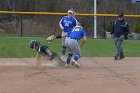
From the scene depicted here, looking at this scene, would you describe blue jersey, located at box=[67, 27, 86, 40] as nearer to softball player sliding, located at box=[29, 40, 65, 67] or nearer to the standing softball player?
softball player sliding, located at box=[29, 40, 65, 67]

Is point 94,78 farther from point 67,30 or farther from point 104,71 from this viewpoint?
point 67,30

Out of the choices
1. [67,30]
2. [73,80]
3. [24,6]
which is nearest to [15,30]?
[24,6]

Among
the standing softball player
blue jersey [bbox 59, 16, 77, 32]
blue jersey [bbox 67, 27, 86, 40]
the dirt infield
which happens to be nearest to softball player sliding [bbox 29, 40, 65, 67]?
the dirt infield

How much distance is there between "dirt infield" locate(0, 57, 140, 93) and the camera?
1066 centimetres

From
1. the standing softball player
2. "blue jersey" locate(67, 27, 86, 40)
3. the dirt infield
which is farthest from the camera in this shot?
the standing softball player

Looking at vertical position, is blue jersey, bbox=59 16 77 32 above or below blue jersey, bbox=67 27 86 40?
above

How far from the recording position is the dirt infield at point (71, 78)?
35.0ft

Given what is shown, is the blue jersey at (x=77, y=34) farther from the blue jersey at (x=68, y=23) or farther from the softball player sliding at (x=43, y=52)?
the blue jersey at (x=68, y=23)

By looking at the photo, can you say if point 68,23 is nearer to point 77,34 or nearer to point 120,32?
point 77,34

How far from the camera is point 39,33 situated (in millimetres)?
39094

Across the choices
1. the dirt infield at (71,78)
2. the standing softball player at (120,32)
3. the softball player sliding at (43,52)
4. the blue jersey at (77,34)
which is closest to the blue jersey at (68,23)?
the dirt infield at (71,78)

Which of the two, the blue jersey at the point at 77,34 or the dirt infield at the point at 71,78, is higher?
the blue jersey at the point at 77,34

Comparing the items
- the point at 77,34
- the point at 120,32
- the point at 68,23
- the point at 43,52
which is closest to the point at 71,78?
the point at 77,34

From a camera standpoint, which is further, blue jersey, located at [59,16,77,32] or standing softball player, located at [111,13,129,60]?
standing softball player, located at [111,13,129,60]
